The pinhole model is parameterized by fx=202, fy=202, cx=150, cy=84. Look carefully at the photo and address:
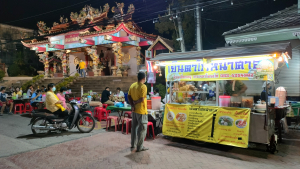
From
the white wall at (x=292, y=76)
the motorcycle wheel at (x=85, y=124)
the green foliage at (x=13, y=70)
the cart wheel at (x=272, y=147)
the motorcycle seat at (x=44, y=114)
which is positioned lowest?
the cart wheel at (x=272, y=147)

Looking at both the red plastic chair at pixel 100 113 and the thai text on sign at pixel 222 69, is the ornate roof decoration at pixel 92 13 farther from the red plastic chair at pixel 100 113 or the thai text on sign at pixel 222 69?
the thai text on sign at pixel 222 69

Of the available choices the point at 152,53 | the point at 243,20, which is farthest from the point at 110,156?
the point at 243,20

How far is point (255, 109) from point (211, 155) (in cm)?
158

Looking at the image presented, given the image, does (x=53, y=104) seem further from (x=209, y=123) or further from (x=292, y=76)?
(x=292, y=76)

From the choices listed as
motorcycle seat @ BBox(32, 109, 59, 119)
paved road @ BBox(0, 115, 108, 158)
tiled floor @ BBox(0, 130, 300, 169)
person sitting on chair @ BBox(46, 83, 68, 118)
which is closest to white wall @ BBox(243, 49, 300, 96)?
tiled floor @ BBox(0, 130, 300, 169)

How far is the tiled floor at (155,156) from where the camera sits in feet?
13.7

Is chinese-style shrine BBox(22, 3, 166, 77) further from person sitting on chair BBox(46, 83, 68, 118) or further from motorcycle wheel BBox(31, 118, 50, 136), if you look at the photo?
motorcycle wheel BBox(31, 118, 50, 136)

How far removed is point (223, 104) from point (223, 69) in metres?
0.92

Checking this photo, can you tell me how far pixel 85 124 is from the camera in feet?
22.5

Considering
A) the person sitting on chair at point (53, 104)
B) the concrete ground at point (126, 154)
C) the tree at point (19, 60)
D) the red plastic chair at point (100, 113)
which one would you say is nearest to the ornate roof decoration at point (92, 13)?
the tree at point (19, 60)

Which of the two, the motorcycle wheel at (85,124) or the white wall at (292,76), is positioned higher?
the white wall at (292,76)

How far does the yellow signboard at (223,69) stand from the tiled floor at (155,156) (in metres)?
1.85

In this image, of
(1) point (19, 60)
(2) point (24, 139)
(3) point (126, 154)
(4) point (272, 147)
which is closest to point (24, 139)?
(2) point (24, 139)

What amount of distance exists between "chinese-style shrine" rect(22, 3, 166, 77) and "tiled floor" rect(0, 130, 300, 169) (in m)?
12.6
